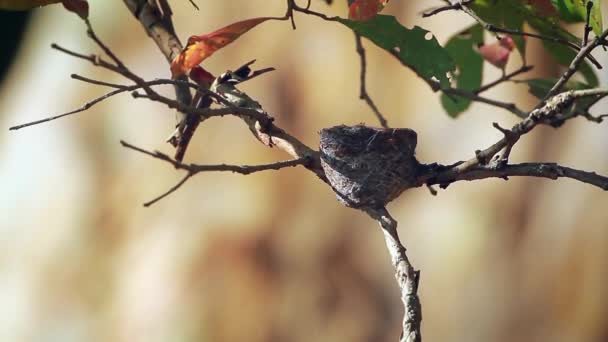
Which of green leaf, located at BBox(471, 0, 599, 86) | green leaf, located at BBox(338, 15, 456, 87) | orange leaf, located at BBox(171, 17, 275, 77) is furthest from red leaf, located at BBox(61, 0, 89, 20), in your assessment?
green leaf, located at BBox(471, 0, 599, 86)

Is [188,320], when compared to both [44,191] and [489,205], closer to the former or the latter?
[44,191]

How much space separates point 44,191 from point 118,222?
4.9 inches

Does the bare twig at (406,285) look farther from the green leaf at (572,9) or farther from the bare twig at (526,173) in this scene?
the green leaf at (572,9)

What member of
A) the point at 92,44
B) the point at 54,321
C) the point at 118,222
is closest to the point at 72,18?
the point at 92,44

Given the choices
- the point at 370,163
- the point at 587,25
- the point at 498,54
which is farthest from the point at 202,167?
the point at 498,54

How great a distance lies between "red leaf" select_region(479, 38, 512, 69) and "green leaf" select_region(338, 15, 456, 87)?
7.8 inches

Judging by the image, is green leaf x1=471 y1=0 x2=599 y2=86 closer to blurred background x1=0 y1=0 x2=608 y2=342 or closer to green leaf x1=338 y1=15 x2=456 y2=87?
green leaf x1=338 y1=15 x2=456 y2=87

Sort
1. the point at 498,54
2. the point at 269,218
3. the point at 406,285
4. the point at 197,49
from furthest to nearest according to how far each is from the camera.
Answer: the point at 269,218 < the point at 498,54 < the point at 197,49 < the point at 406,285

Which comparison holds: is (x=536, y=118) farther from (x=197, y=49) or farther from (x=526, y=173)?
(x=197, y=49)

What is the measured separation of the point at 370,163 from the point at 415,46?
0.33ft

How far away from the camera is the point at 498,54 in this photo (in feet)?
2.31

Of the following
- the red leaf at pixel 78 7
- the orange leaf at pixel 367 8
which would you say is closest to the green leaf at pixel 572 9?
the orange leaf at pixel 367 8

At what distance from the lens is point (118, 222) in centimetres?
111

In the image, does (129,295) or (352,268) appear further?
(129,295)
